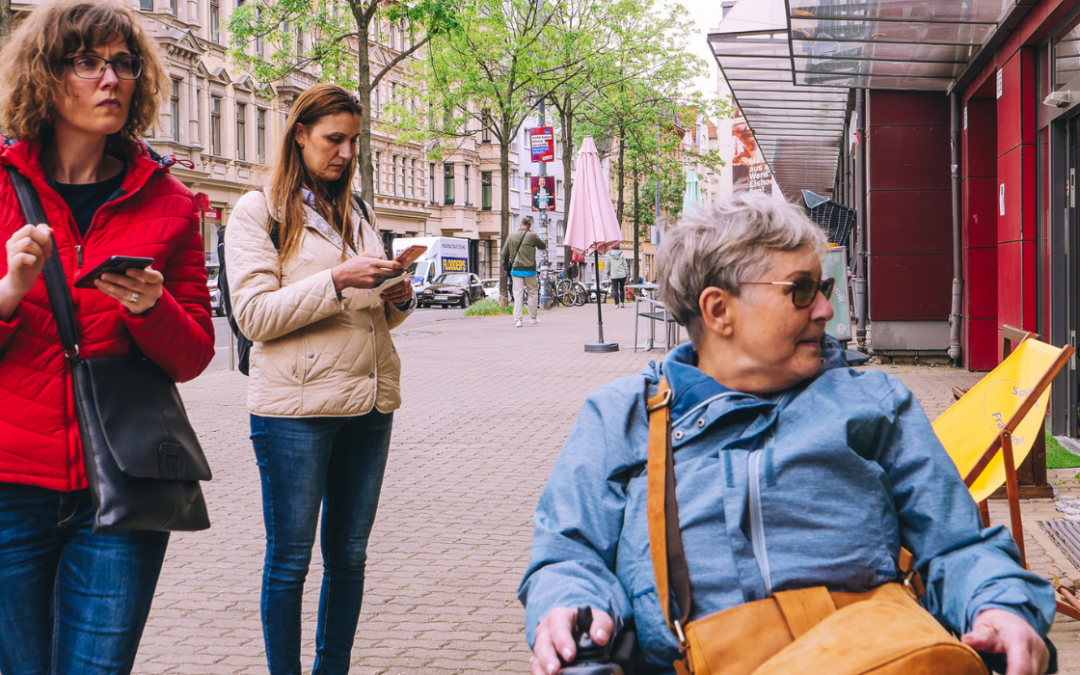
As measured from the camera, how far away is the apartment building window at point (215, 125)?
41.2m

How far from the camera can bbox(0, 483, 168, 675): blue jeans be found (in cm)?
227

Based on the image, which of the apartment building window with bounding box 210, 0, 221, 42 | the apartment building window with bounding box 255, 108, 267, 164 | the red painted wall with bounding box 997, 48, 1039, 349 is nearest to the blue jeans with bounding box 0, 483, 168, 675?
the red painted wall with bounding box 997, 48, 1039, 349

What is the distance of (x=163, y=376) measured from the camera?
243 centimetres

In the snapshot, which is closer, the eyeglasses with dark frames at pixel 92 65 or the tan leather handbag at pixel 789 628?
the tan leather handbag at pixel 789 628

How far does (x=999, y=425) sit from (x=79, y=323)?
3434mm

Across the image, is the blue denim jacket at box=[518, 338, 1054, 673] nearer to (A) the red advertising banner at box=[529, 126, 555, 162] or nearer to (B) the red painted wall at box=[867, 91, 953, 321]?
(B) the red painted wall at box=[867, 91, 953, 321]

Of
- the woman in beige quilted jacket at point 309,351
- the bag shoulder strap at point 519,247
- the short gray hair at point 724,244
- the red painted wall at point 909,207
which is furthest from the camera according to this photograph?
the bag shoulder strap at point 519,247

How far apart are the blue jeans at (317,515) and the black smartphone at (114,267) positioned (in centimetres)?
104

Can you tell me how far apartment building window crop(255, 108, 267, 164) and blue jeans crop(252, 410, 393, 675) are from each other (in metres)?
42.8

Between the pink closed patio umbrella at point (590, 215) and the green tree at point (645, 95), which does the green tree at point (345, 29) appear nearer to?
the pink closed patio umbrella at point (590, 215)

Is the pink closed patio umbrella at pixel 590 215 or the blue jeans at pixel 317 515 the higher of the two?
the pink closed patio umbrella at pixel 590 215

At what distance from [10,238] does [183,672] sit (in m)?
2.17

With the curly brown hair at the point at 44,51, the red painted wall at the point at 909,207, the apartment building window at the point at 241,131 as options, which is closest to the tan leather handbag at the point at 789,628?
the curly brown hair at the point at 44,51

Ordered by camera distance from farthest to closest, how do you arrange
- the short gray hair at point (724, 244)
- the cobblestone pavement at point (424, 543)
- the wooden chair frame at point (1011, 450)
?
the cobblestone pavement at point (424, 543) < the wooden chair frame at point (1011, 450) < the short gray hair at point (724, 244)
